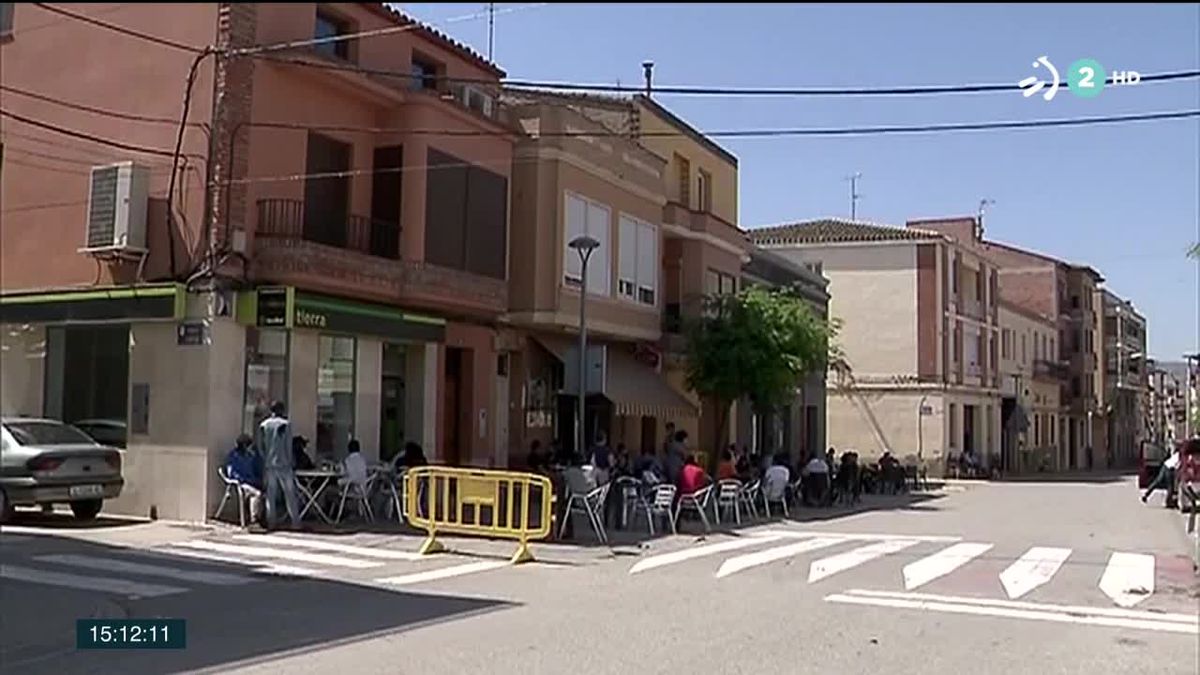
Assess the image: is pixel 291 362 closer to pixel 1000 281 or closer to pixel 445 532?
pixel 445 532

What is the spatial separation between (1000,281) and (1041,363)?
5.31 m

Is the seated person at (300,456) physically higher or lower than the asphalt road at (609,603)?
higher

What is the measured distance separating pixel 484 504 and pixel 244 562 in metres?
3.15

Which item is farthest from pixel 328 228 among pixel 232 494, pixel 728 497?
pixel 728 497

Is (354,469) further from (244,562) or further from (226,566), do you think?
(226,566)

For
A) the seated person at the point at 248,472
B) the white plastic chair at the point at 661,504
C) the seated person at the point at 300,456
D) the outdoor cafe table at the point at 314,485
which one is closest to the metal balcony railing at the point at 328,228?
the seated person at the point at 300,456

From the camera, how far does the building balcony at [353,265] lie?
63.5 ft

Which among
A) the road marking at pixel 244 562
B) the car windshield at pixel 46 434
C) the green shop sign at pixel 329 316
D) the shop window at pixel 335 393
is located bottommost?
the road marking at pixel 244 562

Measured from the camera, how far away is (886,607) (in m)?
12.8

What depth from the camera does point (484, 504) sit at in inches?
Answer: 664

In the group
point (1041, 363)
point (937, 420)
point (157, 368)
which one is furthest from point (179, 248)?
point (1041, 363)

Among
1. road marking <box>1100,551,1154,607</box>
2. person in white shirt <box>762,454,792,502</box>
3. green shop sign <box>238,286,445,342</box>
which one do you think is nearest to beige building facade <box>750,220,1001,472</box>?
person in white shirt <box>762,454,792,502</box>

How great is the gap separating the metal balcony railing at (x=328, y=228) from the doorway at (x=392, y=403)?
1928 mm
